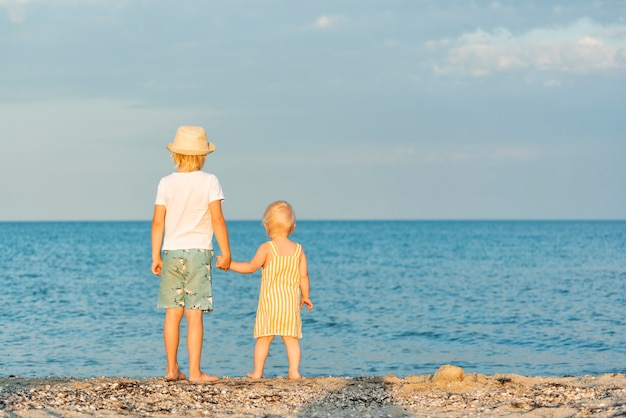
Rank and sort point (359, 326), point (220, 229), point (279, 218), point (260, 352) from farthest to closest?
point (359, 326) → point (260, 352) → point (279, 218) → point (220, 229)

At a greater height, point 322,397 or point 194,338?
point 194,338

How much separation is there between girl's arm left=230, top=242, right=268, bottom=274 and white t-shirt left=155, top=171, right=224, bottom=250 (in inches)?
11.8

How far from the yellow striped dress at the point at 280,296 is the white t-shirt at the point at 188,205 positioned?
73 cm

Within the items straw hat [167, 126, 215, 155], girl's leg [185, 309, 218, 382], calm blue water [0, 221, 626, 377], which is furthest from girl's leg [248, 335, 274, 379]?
calm blue water [0, 221, 626, 377]

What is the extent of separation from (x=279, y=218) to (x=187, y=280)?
1.03m

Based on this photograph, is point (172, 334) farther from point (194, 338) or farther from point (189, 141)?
point (189, 141)

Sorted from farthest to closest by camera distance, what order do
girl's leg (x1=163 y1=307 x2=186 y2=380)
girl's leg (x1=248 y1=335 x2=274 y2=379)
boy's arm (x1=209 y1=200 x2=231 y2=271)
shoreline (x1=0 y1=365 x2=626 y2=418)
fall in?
girl's leg (x1=248 y1=335 x2=274 y2=379)
girl's leg (x1=163 y1=307 x2=186 y2=380)
boy's arm (x1=209 y1=200 x2=231 y2=271)
shoreline (x1=0 y1=365 x2=626 y2=418)

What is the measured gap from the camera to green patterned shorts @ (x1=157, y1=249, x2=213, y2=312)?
659cm

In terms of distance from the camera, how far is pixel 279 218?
23.1 feet

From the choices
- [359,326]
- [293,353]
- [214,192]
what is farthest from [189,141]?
[359,326]

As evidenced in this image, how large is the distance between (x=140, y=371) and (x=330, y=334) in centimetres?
451

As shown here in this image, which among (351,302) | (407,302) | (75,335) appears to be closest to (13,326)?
(75,335)

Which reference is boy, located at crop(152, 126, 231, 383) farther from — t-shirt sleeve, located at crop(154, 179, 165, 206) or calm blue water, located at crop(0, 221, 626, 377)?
calm blue water, located at crop(0, 221, 626, 377)

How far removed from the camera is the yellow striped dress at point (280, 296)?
7062 millimetres
